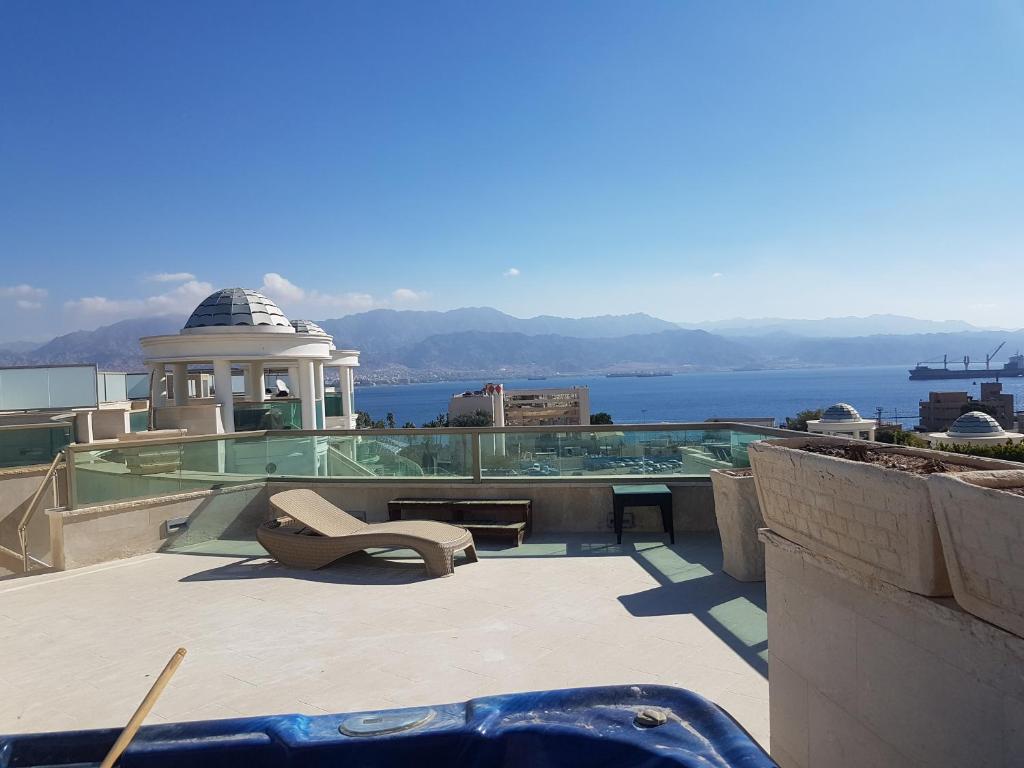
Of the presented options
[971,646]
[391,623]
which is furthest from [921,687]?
[391,623]

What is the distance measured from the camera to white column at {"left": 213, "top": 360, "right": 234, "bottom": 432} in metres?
22.3

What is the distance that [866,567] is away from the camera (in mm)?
2398

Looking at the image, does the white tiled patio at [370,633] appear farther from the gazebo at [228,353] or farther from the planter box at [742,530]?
the gazebo at [228,353]

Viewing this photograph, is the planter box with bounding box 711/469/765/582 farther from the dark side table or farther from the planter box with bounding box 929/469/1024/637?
the planter box with bounding box 929/469/1024/637

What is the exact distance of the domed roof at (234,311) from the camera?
2514 cm

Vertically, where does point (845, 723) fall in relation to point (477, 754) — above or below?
above

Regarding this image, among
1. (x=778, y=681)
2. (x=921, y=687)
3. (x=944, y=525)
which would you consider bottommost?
(x=778, y=681)

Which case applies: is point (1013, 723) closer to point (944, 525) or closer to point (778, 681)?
point (944, 525)

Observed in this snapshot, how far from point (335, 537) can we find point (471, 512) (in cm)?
203

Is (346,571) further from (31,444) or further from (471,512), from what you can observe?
(31,444)

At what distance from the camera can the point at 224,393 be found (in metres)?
22.5

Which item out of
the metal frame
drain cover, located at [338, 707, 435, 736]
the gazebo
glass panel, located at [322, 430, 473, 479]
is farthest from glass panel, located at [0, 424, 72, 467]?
drain cover, located at [338, 707, 435, 736]

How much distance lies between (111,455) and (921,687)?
9.02m

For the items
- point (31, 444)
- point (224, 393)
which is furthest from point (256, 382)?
point (31, 444)
